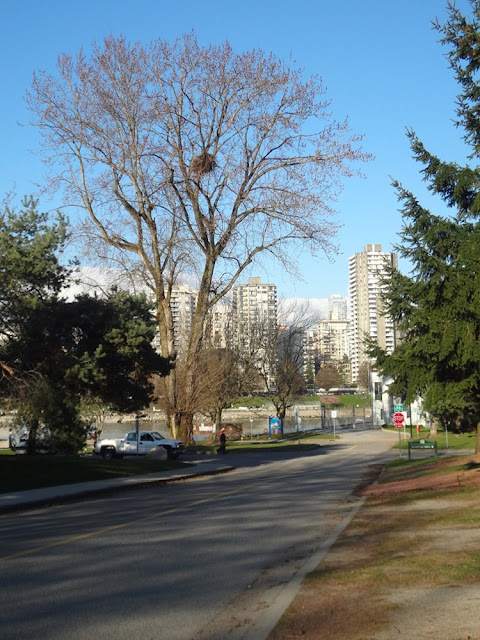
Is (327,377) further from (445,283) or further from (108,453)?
(445,283)

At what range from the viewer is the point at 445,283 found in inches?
728

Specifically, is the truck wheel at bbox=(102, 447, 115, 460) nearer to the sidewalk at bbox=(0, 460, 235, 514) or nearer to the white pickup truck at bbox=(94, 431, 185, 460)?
the white pickup truck at bbox=(94, 431, 185, 460)

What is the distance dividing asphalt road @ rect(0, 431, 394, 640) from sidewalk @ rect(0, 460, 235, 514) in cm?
73

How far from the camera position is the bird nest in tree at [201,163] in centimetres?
3750

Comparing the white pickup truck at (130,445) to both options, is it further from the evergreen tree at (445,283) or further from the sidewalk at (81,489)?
the evergreen tree at (445,283)

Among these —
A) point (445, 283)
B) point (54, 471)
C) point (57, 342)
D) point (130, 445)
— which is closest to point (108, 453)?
point (130, 445)

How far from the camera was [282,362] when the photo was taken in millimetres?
70688

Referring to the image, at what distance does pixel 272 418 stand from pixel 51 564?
194 feet

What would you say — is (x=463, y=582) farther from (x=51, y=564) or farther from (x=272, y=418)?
(x=272, y=418)

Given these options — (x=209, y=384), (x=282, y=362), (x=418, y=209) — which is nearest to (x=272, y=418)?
(x=282, y=362)

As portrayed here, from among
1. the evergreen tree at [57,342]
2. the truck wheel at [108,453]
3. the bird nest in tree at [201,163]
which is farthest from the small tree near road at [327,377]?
the evergreen tree at [57,342]

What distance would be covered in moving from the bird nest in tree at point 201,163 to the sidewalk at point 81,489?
14879mm

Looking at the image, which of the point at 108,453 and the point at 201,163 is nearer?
the point at 201,163

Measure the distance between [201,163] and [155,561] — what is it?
30.0 metres
